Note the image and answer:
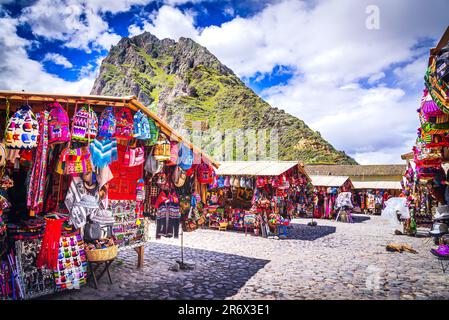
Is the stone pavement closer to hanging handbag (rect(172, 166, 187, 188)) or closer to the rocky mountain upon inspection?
hanging handbag (rect(172, 166, 187, 188))

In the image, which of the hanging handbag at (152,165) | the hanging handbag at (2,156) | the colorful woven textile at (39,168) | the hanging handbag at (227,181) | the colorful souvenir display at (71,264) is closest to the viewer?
the hanging handbag at (2,156)

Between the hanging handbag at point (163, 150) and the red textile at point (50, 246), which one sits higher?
the hanging handbag at point (163, 150)

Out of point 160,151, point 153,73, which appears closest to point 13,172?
point 160,151

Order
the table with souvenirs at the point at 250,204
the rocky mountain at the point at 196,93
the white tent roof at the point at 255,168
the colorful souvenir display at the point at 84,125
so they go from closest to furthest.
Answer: the colorful souvenir display at the point at 84,125 → the table with souvenirs at the point at 250,204 → the white tent roof at the point at 255,168 → the rocky mountain at the point at 196,93

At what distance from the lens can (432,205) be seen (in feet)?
45.6

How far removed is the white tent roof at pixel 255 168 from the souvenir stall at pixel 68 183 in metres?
7.21

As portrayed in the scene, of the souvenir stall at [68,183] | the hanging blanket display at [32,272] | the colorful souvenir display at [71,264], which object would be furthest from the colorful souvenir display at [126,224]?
the hanging blanket display at [32,272]

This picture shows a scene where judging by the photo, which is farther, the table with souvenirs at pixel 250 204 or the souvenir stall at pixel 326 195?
the souvenir stall at pixel 326 195

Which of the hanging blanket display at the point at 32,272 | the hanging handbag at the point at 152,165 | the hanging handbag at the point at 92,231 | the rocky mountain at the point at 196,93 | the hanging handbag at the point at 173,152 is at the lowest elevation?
the hanging blanket display at the point at 32,272

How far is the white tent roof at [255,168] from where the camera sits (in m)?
13.3

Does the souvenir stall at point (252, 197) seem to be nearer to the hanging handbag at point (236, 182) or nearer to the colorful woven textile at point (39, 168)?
the hanging handbag at point (236, 182)

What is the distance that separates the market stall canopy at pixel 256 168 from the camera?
13344mm

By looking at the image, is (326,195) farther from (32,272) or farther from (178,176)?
(32,272)

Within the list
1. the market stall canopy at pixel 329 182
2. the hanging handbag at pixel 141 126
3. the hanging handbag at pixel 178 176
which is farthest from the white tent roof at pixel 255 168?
the hanging handbag at pixel 141 126
